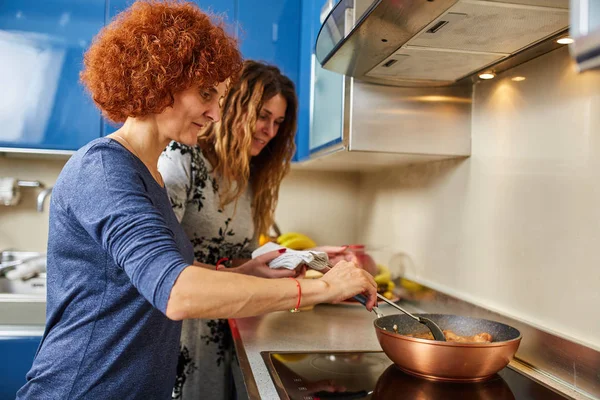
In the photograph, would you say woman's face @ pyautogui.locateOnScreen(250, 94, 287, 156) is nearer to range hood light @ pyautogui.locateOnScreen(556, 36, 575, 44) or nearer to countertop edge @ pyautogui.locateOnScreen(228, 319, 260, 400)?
countertop edge @ pyautogui.locateOnScreen(228, 319, 260, 400)

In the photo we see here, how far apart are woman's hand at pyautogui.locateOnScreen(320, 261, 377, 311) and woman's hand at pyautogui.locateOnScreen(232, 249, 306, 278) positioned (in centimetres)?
39

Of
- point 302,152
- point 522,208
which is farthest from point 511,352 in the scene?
point 302,152

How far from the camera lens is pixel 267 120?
5.02 feet

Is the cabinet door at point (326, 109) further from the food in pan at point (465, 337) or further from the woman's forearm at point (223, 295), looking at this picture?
the woman's forearm at point (223, 295)

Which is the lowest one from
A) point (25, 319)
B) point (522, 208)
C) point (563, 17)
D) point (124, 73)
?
point (25, 319)

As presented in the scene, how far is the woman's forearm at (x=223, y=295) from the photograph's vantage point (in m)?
0.68


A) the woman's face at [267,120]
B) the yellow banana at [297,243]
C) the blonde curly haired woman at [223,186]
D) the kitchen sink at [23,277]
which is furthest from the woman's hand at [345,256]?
the kitchen sink at [23,277]

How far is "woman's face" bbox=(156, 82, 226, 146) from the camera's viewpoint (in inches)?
36.7

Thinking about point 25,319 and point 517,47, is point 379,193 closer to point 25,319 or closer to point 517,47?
point 517,47

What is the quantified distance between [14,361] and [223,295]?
1.39 meters

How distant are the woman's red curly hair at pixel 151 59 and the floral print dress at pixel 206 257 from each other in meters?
0.51

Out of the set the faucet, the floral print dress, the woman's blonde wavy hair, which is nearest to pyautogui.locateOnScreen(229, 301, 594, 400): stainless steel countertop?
the floral print dress

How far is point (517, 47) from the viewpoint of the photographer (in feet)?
3.54

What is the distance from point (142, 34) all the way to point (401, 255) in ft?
4.10
